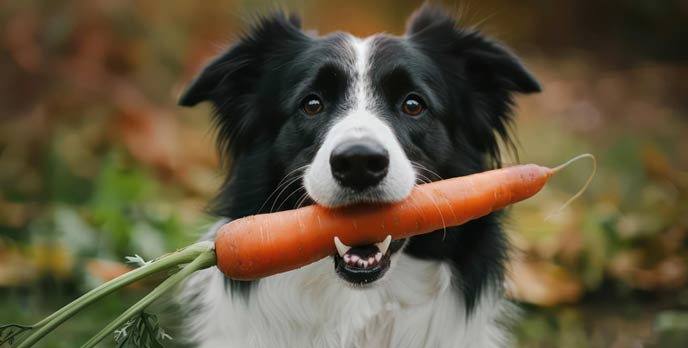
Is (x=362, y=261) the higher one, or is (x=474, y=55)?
(x=474, y=55)

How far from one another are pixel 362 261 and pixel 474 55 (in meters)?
1.25

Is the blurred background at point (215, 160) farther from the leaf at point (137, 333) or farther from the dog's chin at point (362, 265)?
the leaf at point (137, 333)

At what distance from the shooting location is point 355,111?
3.15 metres

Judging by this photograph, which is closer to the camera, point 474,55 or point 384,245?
point 384,245

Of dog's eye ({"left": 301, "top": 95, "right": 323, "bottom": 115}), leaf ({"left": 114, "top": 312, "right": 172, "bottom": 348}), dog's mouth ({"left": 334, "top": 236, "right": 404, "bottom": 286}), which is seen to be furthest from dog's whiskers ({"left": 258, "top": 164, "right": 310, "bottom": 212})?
leaf ({"left": 114, "top": 312, "right": 172, "bottom": 348})

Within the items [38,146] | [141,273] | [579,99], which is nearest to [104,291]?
[141,273]

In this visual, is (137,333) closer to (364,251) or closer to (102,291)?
(102,291)

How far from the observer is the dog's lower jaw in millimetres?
3199

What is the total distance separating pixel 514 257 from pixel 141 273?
5.81 feet

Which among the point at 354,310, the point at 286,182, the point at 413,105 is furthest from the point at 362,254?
the point at 413,105

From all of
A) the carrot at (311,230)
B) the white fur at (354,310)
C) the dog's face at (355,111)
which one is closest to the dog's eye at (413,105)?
the dog's face at (355,111)

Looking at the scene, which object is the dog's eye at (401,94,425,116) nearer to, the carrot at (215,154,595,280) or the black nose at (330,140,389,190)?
the carrot at (215,154,595,280)

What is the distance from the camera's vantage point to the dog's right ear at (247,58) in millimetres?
3639

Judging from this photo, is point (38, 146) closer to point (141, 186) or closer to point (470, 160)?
point (141, 186)
